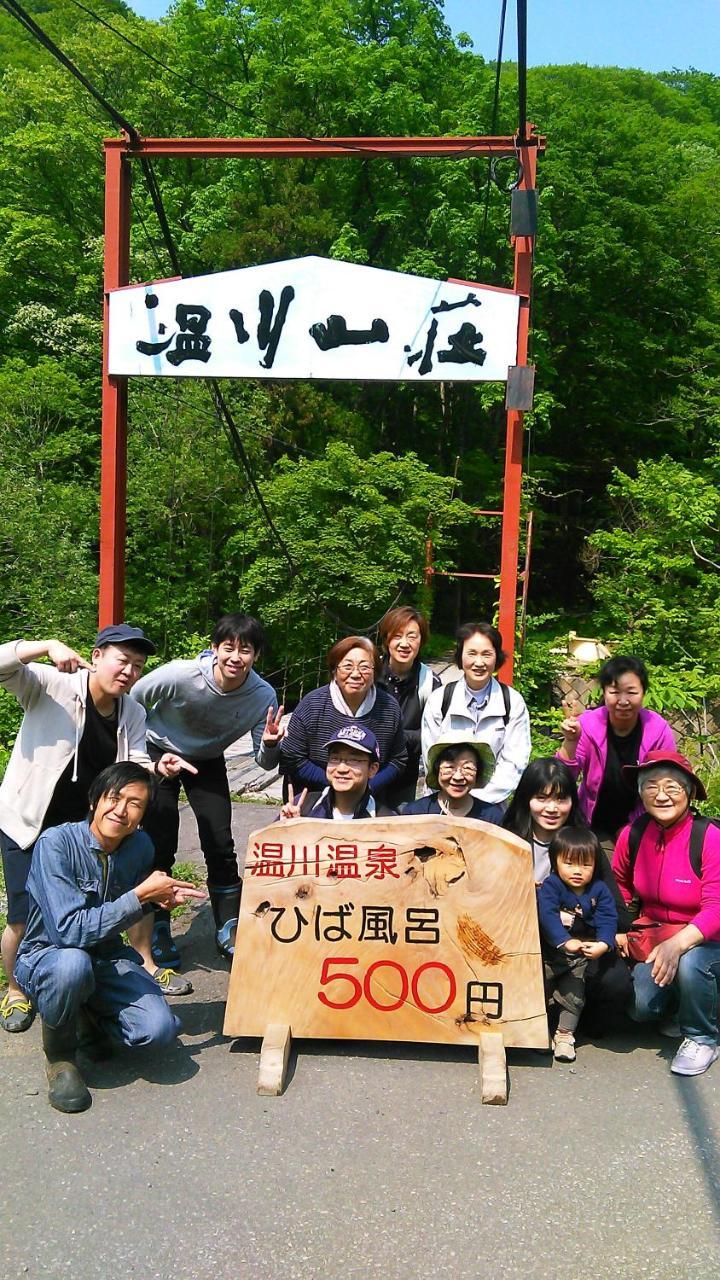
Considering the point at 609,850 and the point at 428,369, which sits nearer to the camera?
the point at 609,850

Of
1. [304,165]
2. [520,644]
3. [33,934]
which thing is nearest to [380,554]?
[520,644]

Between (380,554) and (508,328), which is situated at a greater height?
(508,328)

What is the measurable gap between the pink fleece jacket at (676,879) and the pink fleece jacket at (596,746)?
49 cm

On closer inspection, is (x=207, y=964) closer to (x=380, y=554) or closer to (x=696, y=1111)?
Answer: (x=696, y=1111)

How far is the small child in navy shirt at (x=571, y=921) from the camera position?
12.5 feet

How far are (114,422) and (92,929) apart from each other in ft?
12.6

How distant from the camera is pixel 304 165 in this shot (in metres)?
18.3

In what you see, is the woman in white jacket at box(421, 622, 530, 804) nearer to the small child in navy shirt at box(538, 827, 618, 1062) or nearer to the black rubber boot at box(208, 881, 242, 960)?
the small child in navy shirt at box(538, 827, 618, 1062)

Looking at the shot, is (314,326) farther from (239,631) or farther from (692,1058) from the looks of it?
(692,1058)

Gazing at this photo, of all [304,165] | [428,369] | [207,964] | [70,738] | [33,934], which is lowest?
[207,964]

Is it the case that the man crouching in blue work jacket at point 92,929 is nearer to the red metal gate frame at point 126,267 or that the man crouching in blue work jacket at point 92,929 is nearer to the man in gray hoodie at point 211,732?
the man in gray hoodie at point 211,732

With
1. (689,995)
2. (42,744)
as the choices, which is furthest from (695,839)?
(42,744)

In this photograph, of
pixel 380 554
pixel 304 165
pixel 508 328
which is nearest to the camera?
pixel 508 328

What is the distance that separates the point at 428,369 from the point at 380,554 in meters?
7.46
